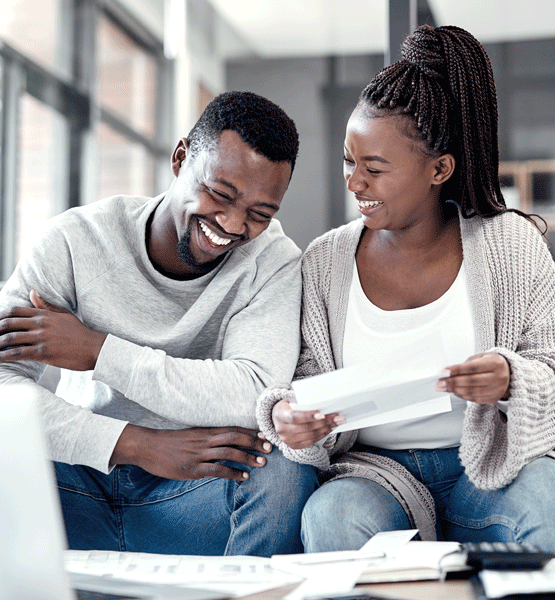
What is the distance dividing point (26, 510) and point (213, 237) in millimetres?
780

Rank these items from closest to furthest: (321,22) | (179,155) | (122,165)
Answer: (179,155) < (321,22) < (122,165)

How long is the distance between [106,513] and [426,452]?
60 cm

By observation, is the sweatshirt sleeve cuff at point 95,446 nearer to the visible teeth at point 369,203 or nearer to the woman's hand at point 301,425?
the woman's hand at point 301,425

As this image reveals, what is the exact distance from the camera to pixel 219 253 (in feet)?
4.38

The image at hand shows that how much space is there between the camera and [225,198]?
4.22 ft

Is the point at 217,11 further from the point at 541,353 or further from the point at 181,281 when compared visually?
the point at 541,353

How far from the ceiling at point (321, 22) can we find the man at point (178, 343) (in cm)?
153

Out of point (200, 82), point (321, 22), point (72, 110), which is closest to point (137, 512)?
point (321, 22)

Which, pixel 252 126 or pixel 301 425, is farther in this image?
pixel 252 126

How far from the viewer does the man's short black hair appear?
4.20ft

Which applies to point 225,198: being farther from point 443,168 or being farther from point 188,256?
point 443,168

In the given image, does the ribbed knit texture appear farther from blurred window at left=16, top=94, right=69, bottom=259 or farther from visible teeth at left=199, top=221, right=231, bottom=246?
blurred window at left=16, top=94, right=69, bottom=259

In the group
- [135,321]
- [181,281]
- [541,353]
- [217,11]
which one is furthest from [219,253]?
[217,11]

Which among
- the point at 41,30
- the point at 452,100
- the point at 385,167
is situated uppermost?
the point at 41,30
